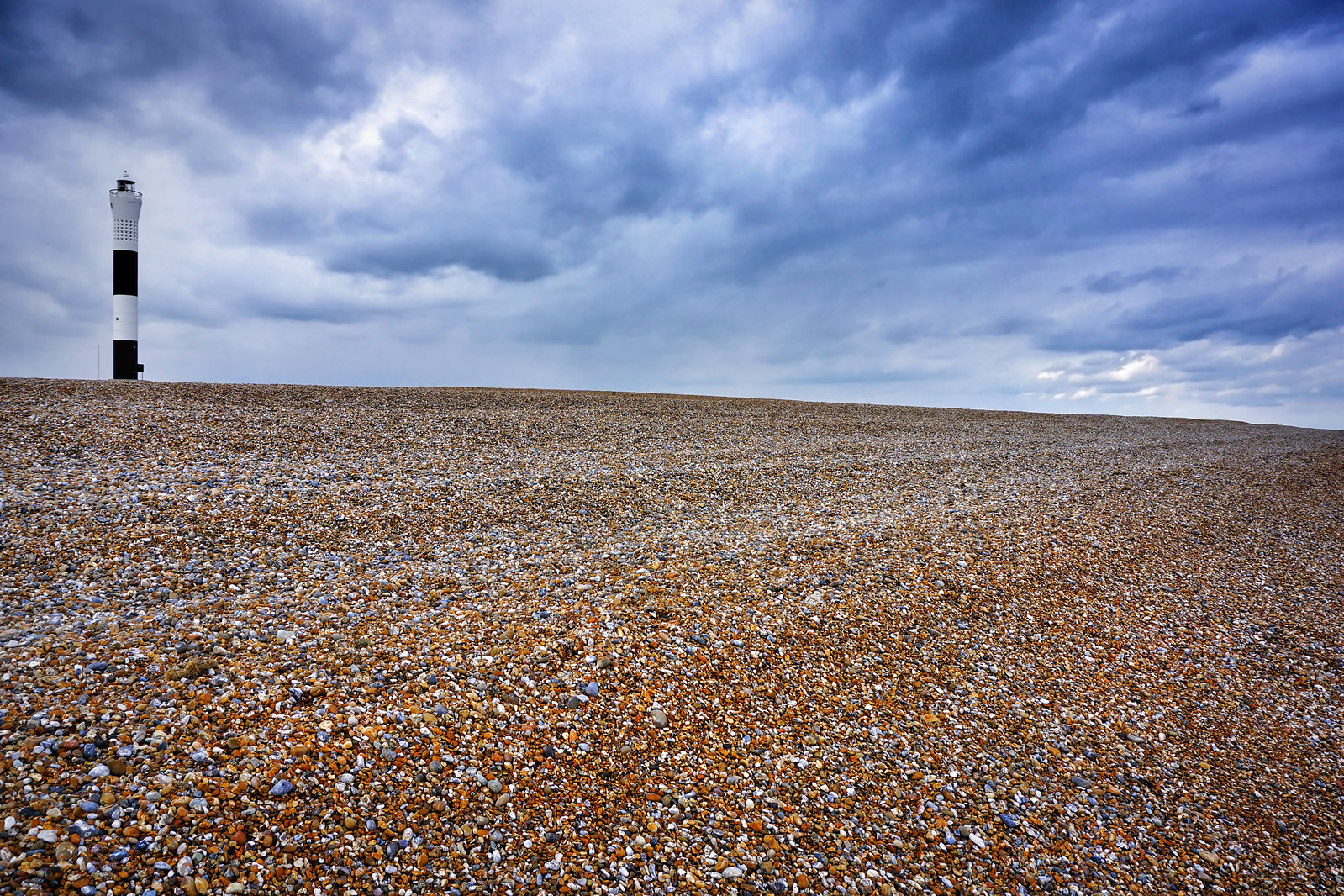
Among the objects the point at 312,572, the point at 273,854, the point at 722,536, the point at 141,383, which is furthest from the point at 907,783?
the point at 141,383

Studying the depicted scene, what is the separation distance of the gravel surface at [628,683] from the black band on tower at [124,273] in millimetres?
18641

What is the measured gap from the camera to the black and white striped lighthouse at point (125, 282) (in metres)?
27.2

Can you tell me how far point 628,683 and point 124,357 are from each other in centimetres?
3165

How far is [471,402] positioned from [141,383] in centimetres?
972

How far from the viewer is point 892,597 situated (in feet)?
27.3

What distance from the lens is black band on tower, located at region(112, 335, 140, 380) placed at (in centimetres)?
2712

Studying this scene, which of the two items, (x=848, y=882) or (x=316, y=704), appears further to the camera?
(x=316, y=704)

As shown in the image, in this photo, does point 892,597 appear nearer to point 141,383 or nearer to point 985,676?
point 985,676

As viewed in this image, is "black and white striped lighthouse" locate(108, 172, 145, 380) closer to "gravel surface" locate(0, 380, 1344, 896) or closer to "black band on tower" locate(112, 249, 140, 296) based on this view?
"black band on tower" locate(112, 249, 140, 296)

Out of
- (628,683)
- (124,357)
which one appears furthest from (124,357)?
(628,683)

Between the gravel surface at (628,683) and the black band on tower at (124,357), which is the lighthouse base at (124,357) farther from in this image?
the gravel surface at (628,683)

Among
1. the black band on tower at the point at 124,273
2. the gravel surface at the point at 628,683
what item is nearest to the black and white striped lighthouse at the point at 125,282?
the black band on tower at the point at 124,273

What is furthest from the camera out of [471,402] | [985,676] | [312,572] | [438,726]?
[471,402]

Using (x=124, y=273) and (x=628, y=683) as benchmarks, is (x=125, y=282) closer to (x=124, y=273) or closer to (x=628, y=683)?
(x=124, y=273)
